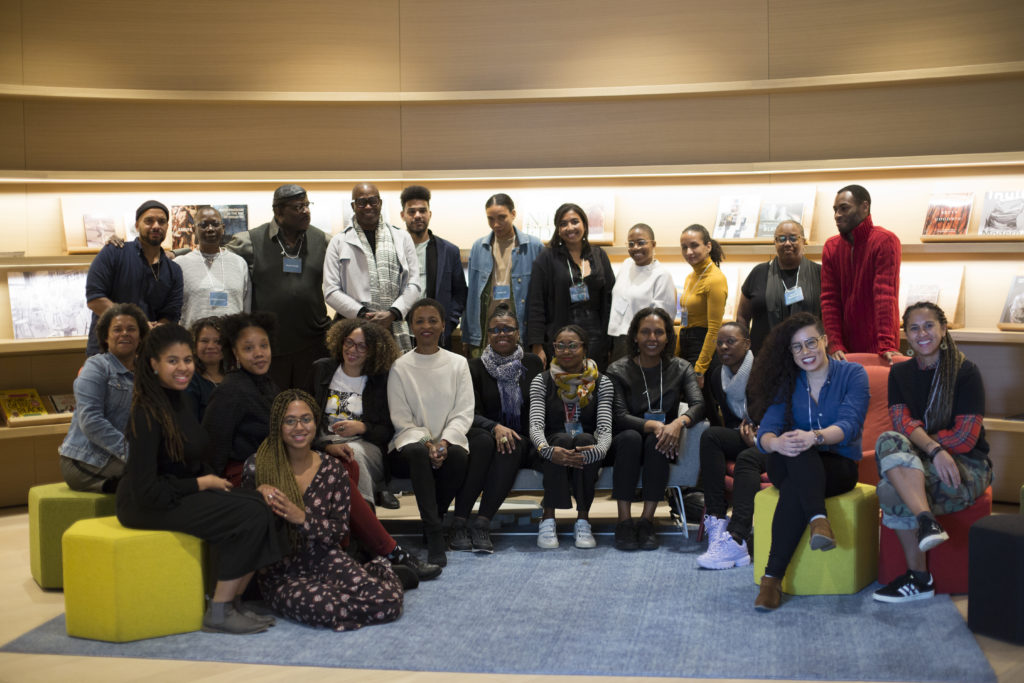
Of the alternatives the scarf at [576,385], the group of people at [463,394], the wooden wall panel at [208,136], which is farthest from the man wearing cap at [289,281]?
the scarf at [576,385]

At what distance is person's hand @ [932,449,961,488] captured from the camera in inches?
147

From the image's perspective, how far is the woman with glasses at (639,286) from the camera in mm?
5309

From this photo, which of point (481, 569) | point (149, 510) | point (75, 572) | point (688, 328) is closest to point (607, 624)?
point (481, 569)

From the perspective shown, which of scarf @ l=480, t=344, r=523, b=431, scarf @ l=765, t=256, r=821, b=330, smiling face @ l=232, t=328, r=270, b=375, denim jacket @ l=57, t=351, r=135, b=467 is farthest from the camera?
scarf @ l=765, t=256, r=821, b=330

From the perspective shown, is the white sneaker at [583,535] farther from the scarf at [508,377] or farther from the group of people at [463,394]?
the scarf at [508,377]

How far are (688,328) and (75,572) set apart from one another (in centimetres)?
330

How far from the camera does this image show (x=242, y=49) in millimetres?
6227

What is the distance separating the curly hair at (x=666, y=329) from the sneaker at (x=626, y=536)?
869mm

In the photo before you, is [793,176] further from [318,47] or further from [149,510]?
[149,510]

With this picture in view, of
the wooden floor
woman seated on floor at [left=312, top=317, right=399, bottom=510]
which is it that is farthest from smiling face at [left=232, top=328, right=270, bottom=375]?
the wooden floor

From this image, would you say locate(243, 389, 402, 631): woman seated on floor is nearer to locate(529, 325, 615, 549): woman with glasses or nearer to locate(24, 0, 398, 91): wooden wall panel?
locate(529, 325, 615, 549): woman with glasses

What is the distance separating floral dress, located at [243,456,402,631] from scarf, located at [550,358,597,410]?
134 cm

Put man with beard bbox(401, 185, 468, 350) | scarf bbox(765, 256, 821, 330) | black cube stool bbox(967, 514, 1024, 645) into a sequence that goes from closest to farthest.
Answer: black cube stool bbox(967, 514, 1024, 645) < scarf bbox(765, 256, 821, 330) < man with beard bbox(401, 185, 468, 350)

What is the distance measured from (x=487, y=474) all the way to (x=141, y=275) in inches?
78.3
